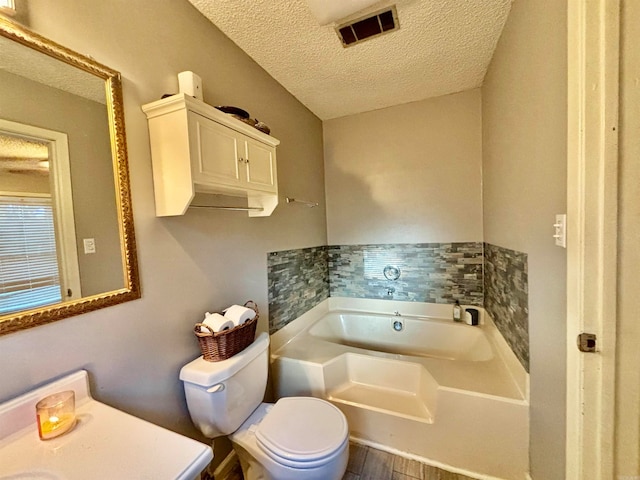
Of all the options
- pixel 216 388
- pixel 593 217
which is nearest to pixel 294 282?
pixel 216 388

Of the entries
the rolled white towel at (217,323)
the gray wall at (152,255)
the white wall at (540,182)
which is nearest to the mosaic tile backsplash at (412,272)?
the white wall at (540,182)

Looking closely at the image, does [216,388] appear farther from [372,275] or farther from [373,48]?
[373,48]

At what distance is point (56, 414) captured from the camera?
73cm

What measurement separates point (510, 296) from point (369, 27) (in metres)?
1.76

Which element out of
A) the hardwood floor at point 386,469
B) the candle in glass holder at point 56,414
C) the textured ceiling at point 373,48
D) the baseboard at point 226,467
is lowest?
the hardwood floor at point 386,469

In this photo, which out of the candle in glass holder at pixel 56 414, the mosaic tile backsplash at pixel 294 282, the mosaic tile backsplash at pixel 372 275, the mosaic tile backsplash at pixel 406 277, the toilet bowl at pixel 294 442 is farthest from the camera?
the mosaic tile backsplash at pixel 372 275

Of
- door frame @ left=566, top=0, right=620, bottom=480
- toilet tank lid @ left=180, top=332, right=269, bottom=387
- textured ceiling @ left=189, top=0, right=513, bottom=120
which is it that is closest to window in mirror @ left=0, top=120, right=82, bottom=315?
toilet tank lid @ left=180, top=332, right=269, bottom=387

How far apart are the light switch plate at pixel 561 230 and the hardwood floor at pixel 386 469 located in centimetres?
135

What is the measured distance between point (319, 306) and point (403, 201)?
1.31m

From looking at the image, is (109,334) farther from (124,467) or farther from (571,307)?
(571,307)

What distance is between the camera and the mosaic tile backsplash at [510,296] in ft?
4.14

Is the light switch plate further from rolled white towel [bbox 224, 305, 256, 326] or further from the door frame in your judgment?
rolled white towel [bbox 224, 305, 256, 326]

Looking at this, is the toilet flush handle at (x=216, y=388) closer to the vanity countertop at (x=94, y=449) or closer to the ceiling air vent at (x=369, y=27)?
the vanity countertop at (x=94, y=449)

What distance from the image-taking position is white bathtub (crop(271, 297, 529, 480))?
4.24ft
